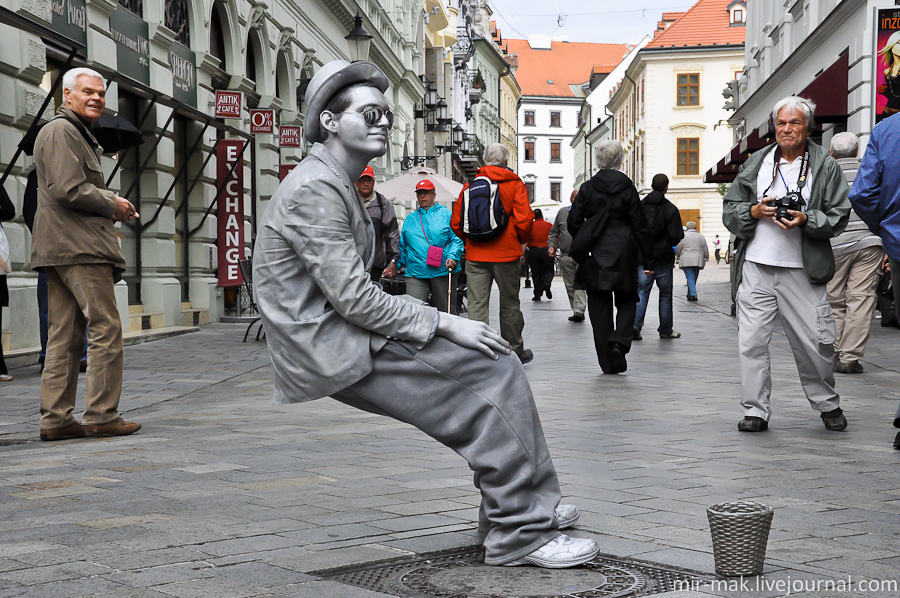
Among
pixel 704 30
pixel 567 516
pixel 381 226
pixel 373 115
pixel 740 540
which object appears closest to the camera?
pixel 740 540

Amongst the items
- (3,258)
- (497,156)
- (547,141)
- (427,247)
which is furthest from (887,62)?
(547,141)

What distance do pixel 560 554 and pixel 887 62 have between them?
15.9 meters

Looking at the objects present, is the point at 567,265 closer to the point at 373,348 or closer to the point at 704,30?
the point at 373,348

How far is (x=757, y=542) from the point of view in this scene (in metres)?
3.41

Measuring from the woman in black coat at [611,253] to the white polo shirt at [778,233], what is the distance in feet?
9.78

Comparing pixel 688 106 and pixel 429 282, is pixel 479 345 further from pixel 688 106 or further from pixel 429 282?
pixel 688 106

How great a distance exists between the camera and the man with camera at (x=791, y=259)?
6461mm

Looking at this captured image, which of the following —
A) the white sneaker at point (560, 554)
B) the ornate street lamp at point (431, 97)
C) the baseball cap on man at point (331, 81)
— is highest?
the ornate street lamp at point (431, 97)

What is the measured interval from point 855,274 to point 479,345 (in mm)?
7459

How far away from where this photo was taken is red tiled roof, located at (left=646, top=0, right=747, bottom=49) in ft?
203

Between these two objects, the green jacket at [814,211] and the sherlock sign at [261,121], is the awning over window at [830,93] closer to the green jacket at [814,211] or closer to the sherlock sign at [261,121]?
the sherlock sign at [261,121]

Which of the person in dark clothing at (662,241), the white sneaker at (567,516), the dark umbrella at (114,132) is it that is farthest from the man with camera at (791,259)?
the person in dark clothing at (662,241)

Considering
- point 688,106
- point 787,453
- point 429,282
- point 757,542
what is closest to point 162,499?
point 757,542

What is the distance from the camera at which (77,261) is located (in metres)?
6.26
